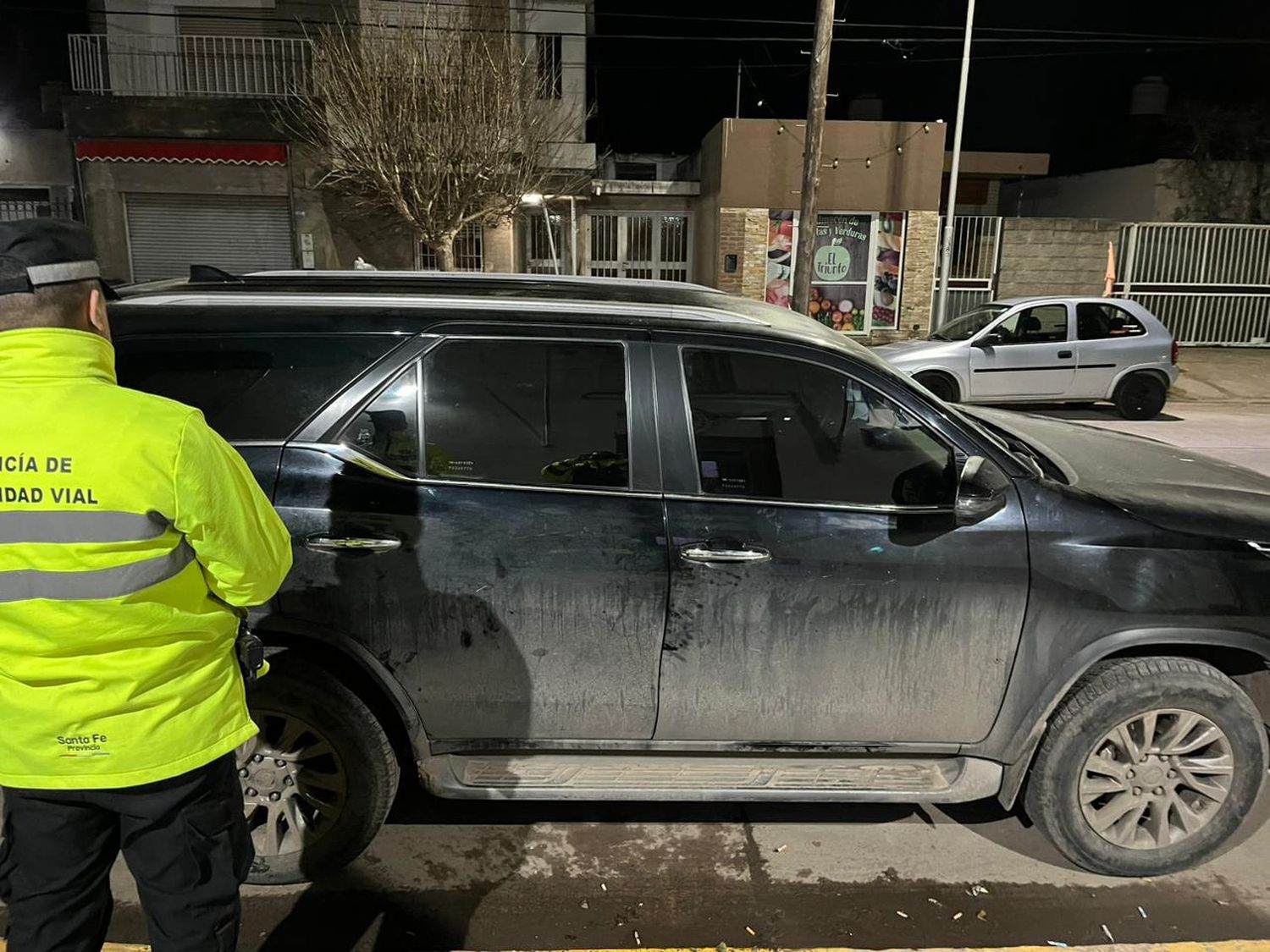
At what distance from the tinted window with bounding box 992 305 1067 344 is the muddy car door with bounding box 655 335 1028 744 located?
1002 cm

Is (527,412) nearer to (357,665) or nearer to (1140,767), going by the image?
(357,665)

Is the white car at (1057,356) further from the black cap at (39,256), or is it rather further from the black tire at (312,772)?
the black cap at (39,256)

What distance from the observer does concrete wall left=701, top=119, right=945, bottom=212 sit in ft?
59.7

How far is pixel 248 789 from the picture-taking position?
2.84m

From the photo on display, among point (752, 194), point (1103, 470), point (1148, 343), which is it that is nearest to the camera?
point (1103, 470)

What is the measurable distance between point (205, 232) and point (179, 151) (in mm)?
1488

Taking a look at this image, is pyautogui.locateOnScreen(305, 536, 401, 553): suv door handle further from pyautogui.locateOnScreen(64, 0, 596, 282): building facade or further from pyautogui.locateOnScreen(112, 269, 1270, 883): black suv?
pyautogui.locateOnScreen(64, 0, 596, 282): building facade

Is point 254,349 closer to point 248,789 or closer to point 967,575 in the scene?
point 248,789

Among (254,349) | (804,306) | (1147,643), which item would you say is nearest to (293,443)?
(254,349)

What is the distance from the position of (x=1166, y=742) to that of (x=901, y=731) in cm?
83

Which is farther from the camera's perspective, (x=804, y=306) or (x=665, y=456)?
(x=804, y=306)

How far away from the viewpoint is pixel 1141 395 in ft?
39.9

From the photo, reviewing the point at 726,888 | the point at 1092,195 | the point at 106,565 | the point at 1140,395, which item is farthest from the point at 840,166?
the point at 106,565

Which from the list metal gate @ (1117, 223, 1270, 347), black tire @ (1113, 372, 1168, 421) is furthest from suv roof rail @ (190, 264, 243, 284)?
metal gate @ (1117, 223, 1270, 347)
